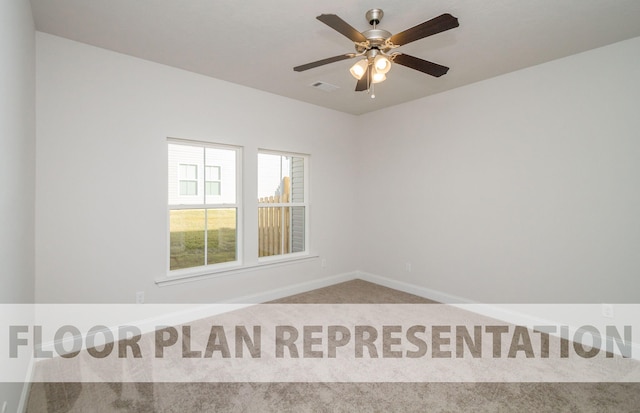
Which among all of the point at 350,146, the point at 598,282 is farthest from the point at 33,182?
the point at 598,282

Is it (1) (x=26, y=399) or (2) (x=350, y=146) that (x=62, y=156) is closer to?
A: (1) (x=26, y=399)

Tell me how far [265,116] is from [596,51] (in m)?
3.58

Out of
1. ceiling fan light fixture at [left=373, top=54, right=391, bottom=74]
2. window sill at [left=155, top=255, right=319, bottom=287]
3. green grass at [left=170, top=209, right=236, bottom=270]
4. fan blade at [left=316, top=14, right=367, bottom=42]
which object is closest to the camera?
fan blade at [left=316, top=14, right=367, bottom=42]

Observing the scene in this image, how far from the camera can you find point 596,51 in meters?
2.95

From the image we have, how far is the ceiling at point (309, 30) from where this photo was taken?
233cm

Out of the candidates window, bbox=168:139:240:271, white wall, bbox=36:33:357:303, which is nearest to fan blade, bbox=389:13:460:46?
white wall, bbox=36:33:357:303

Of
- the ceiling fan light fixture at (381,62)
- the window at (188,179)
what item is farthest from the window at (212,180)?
the ceiling fan light fixture at (381,62)

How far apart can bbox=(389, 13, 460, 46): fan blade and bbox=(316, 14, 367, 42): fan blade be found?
227 mm

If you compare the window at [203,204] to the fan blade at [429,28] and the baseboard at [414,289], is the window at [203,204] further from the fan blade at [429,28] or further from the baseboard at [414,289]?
the fan blade at [429,28]

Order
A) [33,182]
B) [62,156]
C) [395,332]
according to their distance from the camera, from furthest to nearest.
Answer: [395,332], [62,156], [33,182]

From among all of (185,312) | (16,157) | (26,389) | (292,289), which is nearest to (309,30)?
(16,157)

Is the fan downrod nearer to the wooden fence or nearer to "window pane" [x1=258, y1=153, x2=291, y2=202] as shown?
"window pane" [x1=258, y1=153, x2=291, y2=202]

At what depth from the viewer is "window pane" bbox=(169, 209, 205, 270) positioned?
144 inches

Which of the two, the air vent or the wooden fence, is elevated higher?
the air vent
